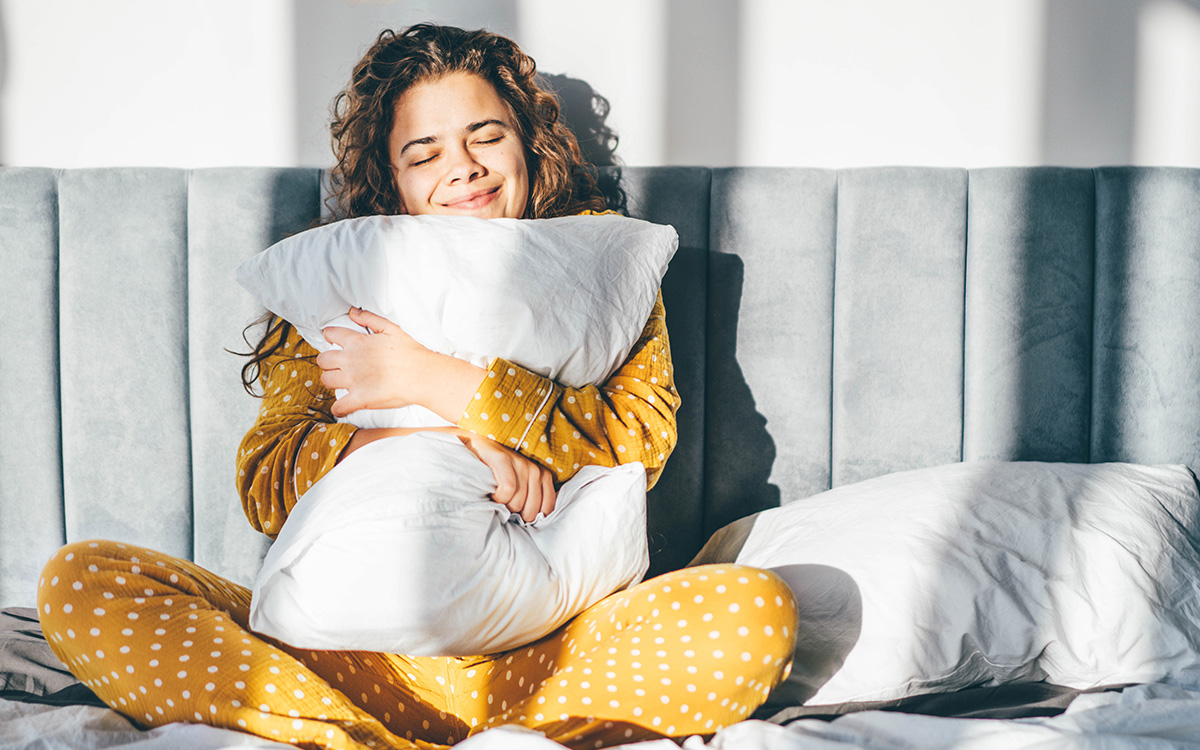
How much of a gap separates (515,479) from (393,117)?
1.82ft

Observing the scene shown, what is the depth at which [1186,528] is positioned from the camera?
96cm

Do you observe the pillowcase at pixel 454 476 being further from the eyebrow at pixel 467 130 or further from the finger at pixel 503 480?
the eyebrow at pixel 467 130

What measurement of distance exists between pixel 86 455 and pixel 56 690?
0.39 m

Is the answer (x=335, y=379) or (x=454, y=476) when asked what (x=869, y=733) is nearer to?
(x=454, y=476)

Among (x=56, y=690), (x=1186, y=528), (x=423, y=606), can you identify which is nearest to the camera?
(x=423, y=606)

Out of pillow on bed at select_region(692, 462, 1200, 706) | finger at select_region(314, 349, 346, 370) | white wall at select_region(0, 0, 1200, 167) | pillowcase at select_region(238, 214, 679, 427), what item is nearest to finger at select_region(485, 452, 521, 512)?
pillowcase at select_region(238, 214, 679, 427)

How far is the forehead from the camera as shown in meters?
1.02

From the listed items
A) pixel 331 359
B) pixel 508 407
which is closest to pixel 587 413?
pixel 508 407

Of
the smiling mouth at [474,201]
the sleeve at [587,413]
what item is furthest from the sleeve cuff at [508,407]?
the smiling mouth at [474,201]

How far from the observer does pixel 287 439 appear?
92cm

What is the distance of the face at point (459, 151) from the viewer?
101 centimetres

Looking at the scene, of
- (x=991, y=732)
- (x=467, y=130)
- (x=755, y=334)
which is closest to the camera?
(x=991, y=732)

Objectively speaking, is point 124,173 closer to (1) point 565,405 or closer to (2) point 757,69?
(1) point 565,405

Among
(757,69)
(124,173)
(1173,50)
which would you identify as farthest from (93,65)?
(1173,50)
